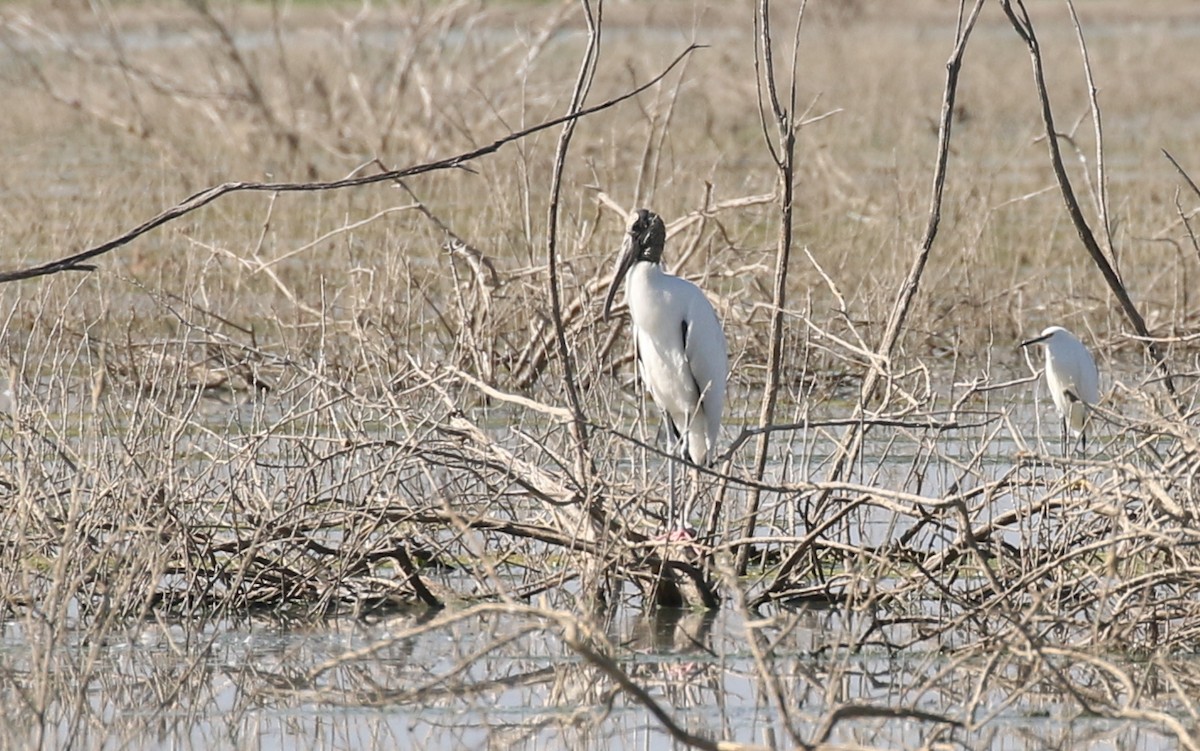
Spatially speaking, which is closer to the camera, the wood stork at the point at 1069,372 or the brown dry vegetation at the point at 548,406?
the brown dry vegetation at the point at 548,406

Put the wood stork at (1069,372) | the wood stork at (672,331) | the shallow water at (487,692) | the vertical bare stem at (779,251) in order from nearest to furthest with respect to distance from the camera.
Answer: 1. the shallow water at (487,692)
2. the vertical bare stem at (779,251)
3. the wood stork at (672,331)
4. the wood stork at (1069,372)

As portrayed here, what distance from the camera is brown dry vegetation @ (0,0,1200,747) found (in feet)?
16.6

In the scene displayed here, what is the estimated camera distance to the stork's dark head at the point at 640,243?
700 centimetres

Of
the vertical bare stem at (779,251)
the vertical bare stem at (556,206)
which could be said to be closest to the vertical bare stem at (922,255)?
the vertical bare stem at (779,251)

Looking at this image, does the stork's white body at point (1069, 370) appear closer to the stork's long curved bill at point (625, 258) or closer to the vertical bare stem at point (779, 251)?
the stork's long curved bill at point (625, 258)

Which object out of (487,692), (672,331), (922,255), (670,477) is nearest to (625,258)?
(672,331)

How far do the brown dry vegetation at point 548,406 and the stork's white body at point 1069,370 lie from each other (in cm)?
25

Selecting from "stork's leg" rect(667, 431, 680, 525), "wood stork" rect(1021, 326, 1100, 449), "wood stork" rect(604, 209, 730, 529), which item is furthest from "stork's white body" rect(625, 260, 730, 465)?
"wood stork" rect(1021, 326, 1100, 449)

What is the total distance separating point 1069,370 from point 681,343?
1.84 m

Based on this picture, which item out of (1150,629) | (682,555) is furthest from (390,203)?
(1150,629)

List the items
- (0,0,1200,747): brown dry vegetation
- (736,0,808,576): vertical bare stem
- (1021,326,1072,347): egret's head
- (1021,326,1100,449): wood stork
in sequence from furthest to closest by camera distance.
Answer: (1021,326,1072,347): egret's head, (1021,326,1100,449): wood stork, (736,0,808,576): vertical bare stem, (0,0,1200,747): brown dry vegetation

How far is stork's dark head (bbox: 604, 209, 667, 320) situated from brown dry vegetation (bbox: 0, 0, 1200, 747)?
21cm

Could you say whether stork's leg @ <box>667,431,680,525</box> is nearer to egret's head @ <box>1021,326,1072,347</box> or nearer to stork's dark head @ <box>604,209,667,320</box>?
stork's dark head @ <box>604,209,667,320</box>

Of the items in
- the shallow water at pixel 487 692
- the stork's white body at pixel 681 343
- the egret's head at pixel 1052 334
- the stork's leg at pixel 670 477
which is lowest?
the shallow water at pixel 487 692
